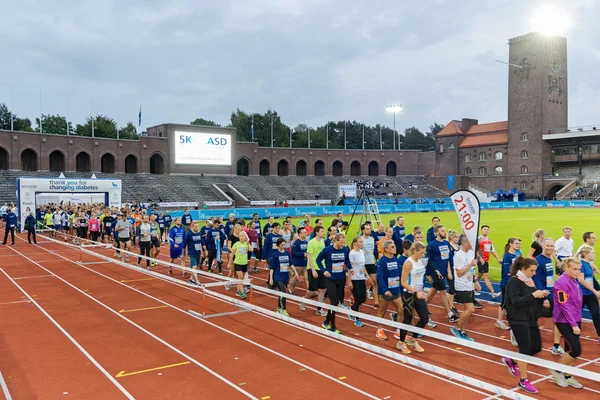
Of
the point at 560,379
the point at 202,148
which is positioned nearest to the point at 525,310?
the point at 560,379

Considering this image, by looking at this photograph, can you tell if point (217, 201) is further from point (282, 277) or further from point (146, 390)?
point (146, 390)

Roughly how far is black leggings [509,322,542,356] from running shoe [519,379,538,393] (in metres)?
0.43

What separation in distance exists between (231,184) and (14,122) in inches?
1795

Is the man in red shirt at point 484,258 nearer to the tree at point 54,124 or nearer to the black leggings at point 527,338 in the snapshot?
the black leggings at point 527,338

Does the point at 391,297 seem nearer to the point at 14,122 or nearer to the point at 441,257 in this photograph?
the point at 441,257

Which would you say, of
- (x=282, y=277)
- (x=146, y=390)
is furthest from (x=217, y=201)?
(x=146, y=390)

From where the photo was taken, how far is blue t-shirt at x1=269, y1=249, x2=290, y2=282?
36.4ft

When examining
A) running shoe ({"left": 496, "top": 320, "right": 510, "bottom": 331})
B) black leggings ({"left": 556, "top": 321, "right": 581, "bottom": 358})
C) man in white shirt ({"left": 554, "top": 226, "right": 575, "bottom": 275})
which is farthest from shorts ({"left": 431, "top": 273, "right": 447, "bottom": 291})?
man in white shirt ({"left": 554, "top": 226, "right": 575, "bottom": 275})

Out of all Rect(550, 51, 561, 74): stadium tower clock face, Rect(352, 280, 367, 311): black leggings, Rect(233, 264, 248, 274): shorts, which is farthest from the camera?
Rect(550, 51, 561, 74): stadium tower clock face

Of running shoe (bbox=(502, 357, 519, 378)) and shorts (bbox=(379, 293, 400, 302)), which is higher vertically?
shorts (bbox=(379, 293, 400, 302))

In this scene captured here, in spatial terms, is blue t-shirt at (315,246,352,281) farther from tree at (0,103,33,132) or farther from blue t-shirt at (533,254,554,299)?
tree at (0,103,33,132)

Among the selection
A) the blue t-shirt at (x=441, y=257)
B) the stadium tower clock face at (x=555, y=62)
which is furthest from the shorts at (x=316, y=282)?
the stadium tower clock face at (x=555, y=62)

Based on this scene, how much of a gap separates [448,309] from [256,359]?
4260 mm

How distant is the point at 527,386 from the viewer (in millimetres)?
6562
